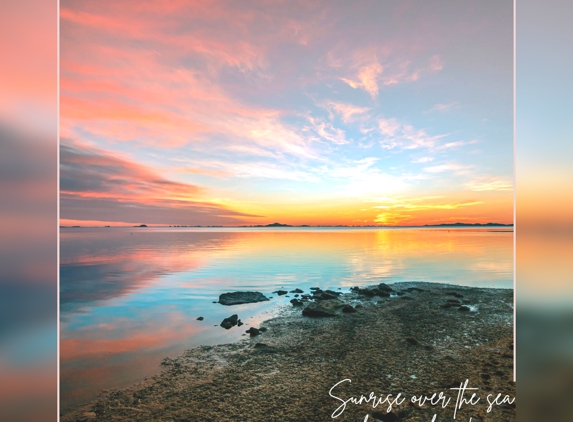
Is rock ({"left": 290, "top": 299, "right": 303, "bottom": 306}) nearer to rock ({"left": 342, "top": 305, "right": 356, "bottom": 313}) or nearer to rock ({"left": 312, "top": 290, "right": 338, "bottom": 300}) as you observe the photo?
rock ({"left": 312, "top": 290, "right": 338, "bottom": 300})

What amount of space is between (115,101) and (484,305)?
7.73m

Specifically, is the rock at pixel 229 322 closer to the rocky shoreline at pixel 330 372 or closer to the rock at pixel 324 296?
the rocky shoreline at pixel 330 372

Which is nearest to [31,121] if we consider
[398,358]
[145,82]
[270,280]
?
[398,358]

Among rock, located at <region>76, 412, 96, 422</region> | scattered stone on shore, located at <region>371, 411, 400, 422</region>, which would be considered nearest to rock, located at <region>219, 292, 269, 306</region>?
rock, located at <region>76, 412, 96, 422</region>

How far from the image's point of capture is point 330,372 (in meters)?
3.00

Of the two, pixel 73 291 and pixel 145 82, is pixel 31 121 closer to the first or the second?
pixel 145 82

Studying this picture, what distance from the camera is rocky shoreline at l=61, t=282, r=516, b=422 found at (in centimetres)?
240

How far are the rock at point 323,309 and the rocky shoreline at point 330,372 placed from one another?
154 millimetres

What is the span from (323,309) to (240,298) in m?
2.43

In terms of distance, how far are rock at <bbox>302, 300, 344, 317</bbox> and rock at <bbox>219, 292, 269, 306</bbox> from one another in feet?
5.45

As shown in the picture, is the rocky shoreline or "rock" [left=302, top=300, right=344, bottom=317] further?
"rock" [left=302, top=300, right=344, bottom=317]

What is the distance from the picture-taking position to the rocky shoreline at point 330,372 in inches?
94.4

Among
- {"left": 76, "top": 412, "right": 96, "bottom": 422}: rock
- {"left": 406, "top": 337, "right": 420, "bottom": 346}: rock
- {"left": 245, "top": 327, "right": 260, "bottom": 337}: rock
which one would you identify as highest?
{"left": 406, "top": 337, "right": 420, "bottom": 346}: rock

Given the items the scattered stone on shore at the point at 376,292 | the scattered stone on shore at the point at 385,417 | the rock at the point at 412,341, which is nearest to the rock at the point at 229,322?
the rock at the point at 412,341
